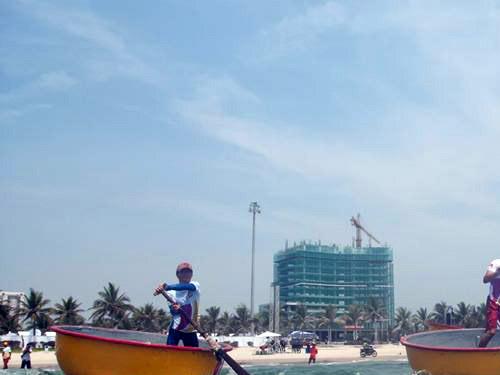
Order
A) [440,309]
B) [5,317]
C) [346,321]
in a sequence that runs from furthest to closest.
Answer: [346,321], [440,309], [5,317]

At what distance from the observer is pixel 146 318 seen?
81188mm

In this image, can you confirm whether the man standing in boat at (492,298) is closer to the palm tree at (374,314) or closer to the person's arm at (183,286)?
the person's arm at (183,286)

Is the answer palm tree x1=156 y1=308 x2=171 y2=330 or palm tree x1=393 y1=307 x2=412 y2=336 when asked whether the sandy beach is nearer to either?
palm tree x1=156 y1=308 x2=171 y2=330

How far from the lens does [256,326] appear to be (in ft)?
394

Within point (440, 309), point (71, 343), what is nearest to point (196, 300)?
point (71, 343)

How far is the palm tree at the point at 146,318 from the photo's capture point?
8038 cm

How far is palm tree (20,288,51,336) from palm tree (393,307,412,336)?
7189 cm

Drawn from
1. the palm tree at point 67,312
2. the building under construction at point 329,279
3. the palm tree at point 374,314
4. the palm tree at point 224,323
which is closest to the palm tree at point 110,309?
the palm tree at point 67,312

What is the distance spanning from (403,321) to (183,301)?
119422 mm

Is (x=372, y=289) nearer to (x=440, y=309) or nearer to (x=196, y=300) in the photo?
(x=440, y=309)

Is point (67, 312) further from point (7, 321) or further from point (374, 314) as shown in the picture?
point (374, 314)

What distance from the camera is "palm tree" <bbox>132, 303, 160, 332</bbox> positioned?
80.4m

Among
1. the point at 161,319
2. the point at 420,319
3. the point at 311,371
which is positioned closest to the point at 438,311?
the point at 420,319

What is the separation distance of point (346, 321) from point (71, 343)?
12577 cm
